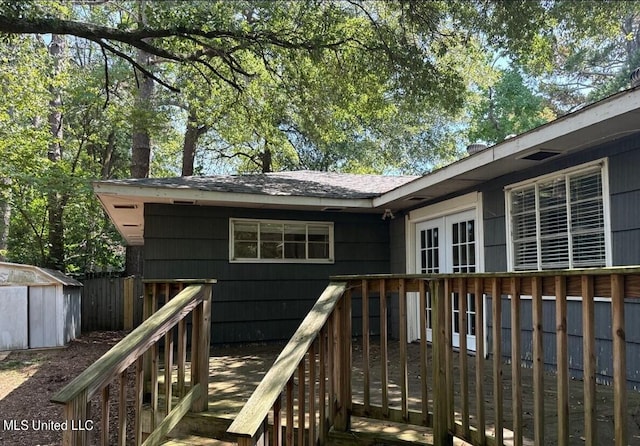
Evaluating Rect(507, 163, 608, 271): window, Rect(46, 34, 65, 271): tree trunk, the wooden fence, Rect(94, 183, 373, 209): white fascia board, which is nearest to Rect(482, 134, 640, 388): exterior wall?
Rect(507, 163, 608, 271): window

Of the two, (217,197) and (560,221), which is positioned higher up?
(217,197)

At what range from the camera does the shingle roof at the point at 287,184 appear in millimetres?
6414

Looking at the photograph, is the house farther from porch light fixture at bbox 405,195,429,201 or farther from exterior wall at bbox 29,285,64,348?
exterior wall at bbox 29,285,64,348

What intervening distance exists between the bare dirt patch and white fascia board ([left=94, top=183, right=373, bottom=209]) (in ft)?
7.86

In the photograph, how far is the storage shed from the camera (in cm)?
787

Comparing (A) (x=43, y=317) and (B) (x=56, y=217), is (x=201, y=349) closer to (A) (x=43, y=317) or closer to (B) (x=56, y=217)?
(A) (x=43, y=317)

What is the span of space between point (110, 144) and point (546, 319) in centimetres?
1696

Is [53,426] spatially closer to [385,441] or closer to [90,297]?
[385,441]

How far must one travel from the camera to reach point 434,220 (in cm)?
695

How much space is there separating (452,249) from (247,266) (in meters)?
3.03

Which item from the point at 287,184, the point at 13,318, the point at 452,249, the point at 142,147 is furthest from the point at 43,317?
the point at 452,249

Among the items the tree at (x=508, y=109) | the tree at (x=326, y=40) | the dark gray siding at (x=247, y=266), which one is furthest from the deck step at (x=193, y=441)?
the tree at (x=508, y=109)

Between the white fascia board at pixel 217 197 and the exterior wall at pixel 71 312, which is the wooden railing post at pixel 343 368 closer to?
the white fascia board at pixel 217 197

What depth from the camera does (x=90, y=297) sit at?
11.3 metres
